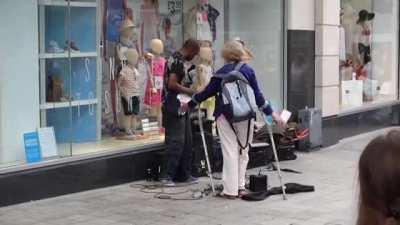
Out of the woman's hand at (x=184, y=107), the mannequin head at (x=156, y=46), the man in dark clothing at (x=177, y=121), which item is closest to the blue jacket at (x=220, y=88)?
the woman's hand at (x=184, y=107)

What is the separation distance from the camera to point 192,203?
8078 mm

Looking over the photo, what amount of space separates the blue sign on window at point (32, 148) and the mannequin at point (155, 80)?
2076 millimetres

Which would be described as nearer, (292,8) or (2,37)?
(2,37)

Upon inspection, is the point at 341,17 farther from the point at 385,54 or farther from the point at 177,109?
the point at 177,109

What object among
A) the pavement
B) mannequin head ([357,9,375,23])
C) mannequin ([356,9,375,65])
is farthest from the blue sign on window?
mannequin head ([357,9,375,23])

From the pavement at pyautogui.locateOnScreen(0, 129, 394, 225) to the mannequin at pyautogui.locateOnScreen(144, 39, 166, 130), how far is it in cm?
139

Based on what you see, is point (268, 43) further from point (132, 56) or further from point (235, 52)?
point (235, 52)

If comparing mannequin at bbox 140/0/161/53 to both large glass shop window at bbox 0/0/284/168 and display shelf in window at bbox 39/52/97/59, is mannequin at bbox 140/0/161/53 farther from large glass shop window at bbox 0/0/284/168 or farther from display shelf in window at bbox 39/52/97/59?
display shelf in window at bbox 39/52/97/59

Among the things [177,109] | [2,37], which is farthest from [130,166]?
[2,37]

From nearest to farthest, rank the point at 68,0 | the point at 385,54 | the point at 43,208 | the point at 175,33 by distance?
the point at 43,208, the point at 68,0, the point at 175,33, the point at 385,54

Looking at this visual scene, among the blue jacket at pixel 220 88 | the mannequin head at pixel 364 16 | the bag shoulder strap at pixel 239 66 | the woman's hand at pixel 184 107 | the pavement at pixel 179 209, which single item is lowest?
the pavement at pixel 179 209

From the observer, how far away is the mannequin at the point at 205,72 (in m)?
10.4

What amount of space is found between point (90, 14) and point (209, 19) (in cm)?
252

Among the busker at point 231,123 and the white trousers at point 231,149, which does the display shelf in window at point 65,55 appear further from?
the white trousers at point 231,149
